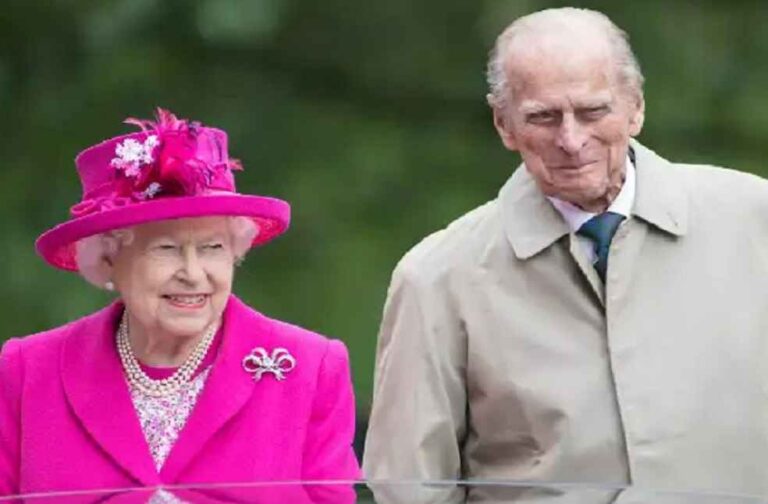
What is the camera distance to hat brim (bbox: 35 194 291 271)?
4.41 meters

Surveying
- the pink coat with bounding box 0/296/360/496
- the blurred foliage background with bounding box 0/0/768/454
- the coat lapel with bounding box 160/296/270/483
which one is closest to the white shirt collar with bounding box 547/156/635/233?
the pink coat with bounding box 0/296/360/496

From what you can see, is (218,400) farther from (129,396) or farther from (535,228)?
(535,228)

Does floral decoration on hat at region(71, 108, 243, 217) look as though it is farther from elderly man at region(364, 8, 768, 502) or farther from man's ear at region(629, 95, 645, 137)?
man's ear at region(629, 95, 645, 137)

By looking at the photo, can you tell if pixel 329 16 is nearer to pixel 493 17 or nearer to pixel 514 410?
pixel 493 17

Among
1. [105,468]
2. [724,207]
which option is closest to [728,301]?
[724,207]

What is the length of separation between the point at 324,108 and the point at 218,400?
5.90 ft

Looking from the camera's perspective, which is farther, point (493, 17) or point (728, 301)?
point (493, 17)

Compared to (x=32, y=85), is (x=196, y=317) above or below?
below

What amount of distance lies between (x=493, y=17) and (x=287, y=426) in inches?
72.5

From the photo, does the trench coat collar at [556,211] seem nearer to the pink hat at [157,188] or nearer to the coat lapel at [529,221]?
the coat lapel at [529,221]

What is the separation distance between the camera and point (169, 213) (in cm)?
442

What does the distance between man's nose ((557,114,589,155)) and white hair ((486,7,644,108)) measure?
0.33 feet

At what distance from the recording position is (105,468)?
4469 mm

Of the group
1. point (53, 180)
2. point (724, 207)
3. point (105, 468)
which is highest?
point (53, 180)
